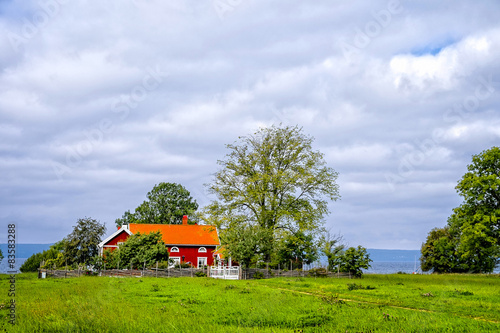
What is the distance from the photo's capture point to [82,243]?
58000 mm

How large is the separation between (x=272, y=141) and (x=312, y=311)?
36196 mm

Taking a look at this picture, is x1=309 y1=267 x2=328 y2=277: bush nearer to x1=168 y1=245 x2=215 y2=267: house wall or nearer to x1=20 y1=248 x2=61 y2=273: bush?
x1=168 y1=245 x2=215 y2=267: house wall

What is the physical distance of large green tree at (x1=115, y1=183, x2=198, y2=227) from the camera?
8344 cm

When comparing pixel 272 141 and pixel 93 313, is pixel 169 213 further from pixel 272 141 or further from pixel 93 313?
pixel 93 313

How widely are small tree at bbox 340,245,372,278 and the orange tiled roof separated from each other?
25405mm

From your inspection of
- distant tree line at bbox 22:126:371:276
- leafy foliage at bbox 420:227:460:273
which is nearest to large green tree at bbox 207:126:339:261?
distant tree line at bbox 22:126:371:276

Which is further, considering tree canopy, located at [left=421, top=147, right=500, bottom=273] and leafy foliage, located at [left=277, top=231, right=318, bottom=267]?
leafy foliage, located at [left=277, top=231, right=318, bottom=267]

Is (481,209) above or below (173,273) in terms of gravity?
above

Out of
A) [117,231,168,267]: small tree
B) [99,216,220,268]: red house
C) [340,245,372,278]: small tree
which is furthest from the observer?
[99,216,220,268]: red house

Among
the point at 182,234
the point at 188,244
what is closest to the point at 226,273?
the point at 188,244

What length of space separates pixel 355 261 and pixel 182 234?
3117 cm

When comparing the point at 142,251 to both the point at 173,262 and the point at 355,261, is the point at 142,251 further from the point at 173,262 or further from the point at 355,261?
the point at 355,261

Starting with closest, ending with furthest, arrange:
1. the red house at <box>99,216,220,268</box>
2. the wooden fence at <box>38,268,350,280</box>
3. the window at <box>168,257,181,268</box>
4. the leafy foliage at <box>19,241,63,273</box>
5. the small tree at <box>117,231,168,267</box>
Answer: the wooden fence at <box>38,268,350,280</box> < the small tree at <box>117,231,168,267</box> < the window at <box>168,257,181,268</box> < the red house at <box>99,216,220,268</box> < the leafy foliage at <box>19,241,63,273</box>

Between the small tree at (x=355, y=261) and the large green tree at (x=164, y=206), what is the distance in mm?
46971
